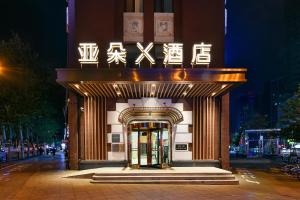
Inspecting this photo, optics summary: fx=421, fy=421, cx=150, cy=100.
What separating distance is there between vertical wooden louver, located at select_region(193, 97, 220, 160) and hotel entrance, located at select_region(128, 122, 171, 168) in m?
1.66

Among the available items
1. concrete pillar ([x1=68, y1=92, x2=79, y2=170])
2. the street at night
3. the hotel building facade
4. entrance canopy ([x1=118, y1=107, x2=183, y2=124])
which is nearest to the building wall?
the hotel building facade

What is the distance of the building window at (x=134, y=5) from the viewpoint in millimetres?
23484

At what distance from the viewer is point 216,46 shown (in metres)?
23.1

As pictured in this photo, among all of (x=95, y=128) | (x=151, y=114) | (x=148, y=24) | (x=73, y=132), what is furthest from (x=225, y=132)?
(x=73, y=132)

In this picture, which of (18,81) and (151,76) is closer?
(151,76)

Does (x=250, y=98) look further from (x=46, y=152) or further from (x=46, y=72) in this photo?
(x=46, y=72)

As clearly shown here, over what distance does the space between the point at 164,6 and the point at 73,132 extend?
869 centimetres

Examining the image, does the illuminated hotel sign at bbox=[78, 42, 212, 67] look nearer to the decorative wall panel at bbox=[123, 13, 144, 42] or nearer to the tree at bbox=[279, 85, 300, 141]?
the decorative wall panel at bbox=[123, 13, 144, 42]

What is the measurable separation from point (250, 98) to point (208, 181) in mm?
158606

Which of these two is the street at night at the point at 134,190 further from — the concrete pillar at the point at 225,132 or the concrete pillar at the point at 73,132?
the concrete pillar at the point at 225,132

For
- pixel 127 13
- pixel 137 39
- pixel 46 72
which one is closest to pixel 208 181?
pixel 137 39

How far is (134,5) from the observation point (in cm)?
2355

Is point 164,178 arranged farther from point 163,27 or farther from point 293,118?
point 293,118

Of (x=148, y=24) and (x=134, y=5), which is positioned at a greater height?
(x=134, y=5)
